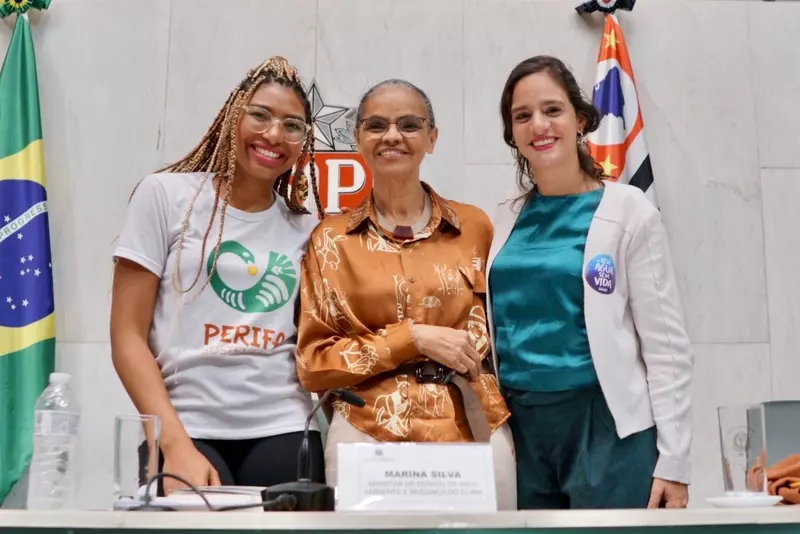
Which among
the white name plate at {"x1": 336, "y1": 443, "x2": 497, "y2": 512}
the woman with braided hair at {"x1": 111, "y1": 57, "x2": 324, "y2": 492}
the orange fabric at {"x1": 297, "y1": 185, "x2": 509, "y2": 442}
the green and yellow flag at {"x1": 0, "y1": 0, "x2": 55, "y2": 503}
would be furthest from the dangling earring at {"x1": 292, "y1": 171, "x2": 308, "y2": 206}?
the green and yellow flag at {"x1": 0, "y1": 0, "x2": 55, "y2": 503}

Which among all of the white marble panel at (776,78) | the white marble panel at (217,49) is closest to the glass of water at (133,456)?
the white marble panel at (217,49)

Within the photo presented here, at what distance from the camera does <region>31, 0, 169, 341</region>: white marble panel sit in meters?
3.23

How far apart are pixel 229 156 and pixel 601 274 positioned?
3.25 feet

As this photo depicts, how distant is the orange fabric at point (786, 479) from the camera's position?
1410 mm

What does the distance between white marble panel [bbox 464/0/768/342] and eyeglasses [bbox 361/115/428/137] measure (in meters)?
1.29

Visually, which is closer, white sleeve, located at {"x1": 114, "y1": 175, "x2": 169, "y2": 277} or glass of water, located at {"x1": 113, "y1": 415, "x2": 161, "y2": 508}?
glass of water, located at {"x1": 113, "y1": 415, "x2": 161, "y2": 508}

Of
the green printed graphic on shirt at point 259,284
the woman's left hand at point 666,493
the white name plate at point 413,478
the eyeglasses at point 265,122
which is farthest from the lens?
the eyeglasses at point 265,122

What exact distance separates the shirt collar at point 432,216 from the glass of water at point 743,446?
0.81 meters

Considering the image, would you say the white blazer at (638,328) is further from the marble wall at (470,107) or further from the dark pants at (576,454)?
the marble wall at (470,107)

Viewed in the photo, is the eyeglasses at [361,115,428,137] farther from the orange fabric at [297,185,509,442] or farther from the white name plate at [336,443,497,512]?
the white name plate at [336,443,497,512]

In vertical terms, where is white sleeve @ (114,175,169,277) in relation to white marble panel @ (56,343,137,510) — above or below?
Result: above

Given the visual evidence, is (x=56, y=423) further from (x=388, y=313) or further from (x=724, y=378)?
(x=724, y=378)

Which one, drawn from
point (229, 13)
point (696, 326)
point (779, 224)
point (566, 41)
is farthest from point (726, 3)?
point (229, 13)

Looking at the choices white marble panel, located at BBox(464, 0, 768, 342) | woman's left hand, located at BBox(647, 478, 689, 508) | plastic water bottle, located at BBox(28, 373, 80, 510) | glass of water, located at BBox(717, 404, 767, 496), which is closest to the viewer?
plastic water bottle, located at BBox(28, 373, 80, 510)
